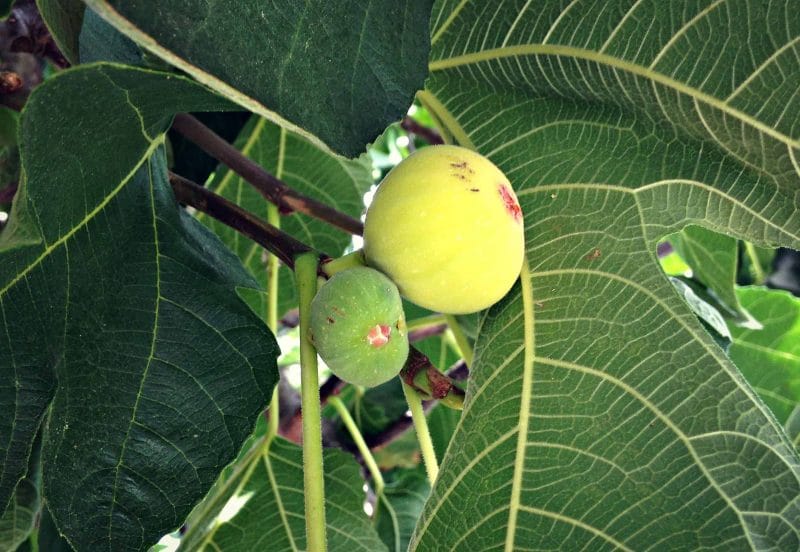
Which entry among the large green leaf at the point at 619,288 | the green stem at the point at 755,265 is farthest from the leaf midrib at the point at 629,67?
the green stem at the point at 755,265

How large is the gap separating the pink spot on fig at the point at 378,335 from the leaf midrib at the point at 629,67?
283 millimetres

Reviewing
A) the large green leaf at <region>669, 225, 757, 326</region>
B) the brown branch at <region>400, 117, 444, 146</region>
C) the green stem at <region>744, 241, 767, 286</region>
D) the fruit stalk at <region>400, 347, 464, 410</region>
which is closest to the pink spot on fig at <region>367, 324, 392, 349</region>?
the fruit stalk at <region>400, 347, 464, 410</region>

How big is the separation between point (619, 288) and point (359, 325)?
0.81 feet

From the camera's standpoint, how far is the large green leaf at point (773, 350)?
1460mm

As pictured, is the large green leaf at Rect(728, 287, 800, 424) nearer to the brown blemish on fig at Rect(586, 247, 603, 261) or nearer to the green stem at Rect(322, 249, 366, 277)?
the brown blemish on fig at Rect(586, 247, 603, 261)

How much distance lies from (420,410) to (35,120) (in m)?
0.41

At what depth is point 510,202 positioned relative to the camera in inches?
28.2

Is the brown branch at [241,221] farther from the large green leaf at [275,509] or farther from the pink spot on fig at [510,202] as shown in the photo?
the large green leaf at [275,509]

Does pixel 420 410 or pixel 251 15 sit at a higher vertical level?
pixel 251 15

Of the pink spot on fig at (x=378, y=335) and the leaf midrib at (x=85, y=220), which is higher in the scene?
the leaf midrib at (x=85, y=220)

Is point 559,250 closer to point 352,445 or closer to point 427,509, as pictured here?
point 427,509

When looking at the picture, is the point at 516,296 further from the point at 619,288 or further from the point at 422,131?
the point at 422,131

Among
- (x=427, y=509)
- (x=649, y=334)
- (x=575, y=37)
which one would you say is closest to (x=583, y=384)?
(x=649, y=334)

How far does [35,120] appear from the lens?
0.61 m
